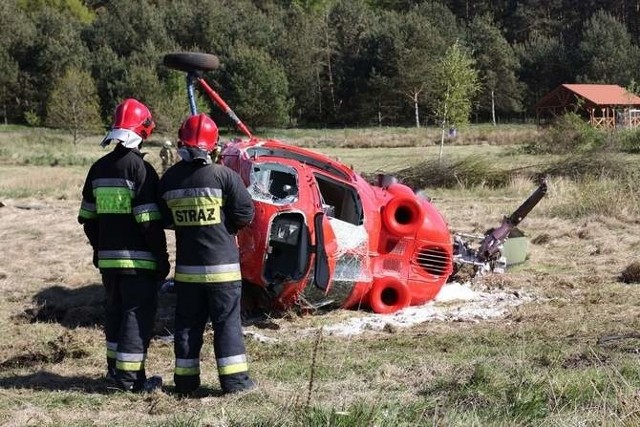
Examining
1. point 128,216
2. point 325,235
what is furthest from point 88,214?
point 325,235

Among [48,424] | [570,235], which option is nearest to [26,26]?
[570,235]

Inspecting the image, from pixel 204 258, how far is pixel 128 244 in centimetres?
60

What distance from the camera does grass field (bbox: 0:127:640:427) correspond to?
392 cm

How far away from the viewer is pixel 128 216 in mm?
5363

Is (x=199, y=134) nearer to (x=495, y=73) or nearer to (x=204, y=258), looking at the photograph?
(x=204, y=258)

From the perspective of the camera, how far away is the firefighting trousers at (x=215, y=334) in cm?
500

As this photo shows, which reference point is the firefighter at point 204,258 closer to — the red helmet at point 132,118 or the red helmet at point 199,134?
the red helmet at point 199,134

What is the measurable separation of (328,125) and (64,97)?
77.8ft

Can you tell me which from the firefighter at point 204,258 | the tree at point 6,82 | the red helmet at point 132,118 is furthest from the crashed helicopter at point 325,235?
the tree at point 6,82

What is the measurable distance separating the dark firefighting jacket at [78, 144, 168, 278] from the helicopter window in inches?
98.9

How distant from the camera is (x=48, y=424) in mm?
4277

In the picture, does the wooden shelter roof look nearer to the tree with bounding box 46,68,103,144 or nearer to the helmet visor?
the tree with bounding box 46,68,103,144

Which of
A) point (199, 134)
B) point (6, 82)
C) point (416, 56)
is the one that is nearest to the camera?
point (199, 134)

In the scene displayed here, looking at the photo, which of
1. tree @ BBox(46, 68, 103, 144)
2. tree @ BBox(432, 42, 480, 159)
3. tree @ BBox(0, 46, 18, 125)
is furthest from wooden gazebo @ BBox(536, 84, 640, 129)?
tree @ BBox(0, 46, 18, 125)
